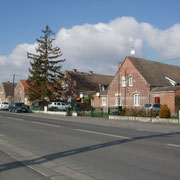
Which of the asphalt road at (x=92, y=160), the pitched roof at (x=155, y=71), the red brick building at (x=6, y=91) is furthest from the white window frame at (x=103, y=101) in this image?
the red brick building at (x=6, y=91)

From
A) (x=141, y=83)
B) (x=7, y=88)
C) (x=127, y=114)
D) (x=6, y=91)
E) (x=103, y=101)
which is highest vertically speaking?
(x=7, y=88)

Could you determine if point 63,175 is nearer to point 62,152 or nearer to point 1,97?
point 62,152

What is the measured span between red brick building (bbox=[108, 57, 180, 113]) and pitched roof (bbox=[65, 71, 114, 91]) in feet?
50.7

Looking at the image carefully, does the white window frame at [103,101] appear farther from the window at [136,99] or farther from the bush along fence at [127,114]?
the bush along fence at [127,114]

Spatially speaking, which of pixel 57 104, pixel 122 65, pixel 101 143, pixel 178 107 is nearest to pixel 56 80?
pixel 57 104

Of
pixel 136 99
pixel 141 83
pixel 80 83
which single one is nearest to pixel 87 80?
pixel 80 83

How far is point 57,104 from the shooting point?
1779 inches

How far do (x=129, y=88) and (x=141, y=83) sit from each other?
2636mm

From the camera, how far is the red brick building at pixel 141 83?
116ft

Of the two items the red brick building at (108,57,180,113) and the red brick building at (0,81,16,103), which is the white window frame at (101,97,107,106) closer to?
the red brick building at (108,57,180,113)

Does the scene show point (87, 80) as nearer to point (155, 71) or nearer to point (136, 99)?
point (155, 71)

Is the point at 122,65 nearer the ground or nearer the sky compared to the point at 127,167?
nearer the sky

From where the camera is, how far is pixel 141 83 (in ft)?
122

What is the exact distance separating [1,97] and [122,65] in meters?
64.3
